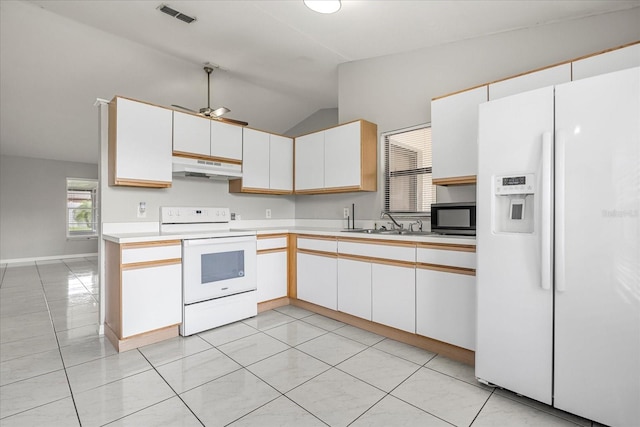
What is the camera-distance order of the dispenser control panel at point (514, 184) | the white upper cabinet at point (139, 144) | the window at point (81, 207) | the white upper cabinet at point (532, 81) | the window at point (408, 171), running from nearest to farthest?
the dispenser control panel at point (514, 184) < the white upper cabinet at point (532, 81) < the white upper cabinet at point (139, 144) < the window at point (408, 171) < the window at point (81, 207)

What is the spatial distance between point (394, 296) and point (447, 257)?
0.62 metres

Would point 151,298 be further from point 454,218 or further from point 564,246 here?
point 564,246

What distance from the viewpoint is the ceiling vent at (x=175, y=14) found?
9.54 feet

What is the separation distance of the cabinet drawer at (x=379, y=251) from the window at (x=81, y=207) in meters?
7.42

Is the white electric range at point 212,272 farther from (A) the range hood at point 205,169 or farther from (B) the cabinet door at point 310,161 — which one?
(B) the cabinet door at point 310,161

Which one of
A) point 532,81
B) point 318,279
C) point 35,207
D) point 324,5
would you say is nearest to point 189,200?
point 318,279

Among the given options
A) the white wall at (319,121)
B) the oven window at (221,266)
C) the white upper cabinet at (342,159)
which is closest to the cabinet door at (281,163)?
the white upper cabinet at (342,159)

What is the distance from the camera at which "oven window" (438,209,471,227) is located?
2.51 meters

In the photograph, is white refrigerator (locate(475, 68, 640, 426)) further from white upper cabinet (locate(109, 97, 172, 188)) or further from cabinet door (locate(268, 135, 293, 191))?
white upper cabinet (locate(109, 97, 172, 188))

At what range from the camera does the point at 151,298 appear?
2670 mm

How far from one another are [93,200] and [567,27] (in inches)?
395

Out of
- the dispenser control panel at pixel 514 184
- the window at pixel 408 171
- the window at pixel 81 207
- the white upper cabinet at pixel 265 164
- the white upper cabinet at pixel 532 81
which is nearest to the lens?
the dispenser control panel at pixel 514 184

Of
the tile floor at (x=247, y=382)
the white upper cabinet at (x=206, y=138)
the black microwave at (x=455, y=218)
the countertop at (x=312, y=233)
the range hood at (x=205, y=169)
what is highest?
the white upper cabinet at (x=206, y=138)

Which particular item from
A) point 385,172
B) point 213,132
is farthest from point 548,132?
point 213,132
